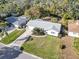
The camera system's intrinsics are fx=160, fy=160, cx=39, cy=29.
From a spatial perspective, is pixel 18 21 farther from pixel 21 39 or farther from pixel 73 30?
pixel 73 30

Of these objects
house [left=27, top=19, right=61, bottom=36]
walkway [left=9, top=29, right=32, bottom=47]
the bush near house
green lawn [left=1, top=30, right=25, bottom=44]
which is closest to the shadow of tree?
walkway [left=9, top=29, right=32, bottom=47]

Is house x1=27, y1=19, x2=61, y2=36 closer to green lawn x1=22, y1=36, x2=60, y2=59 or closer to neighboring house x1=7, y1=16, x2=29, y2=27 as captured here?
green lawn x1=22, y1=36, x2=60, y2=59

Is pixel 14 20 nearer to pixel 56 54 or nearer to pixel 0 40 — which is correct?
pixel 0 40

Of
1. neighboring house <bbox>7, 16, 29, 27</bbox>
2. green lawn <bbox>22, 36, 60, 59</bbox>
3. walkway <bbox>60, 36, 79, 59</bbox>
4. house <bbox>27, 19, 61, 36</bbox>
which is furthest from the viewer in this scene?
neighboring house <bbox>7, 16, 29, 27</bbox>

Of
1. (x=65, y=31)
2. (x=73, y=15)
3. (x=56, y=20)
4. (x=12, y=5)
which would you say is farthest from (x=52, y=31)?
(x=12, y=5)

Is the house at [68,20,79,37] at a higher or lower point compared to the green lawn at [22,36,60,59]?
higher

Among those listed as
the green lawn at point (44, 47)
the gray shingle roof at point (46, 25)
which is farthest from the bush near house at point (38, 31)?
the green lawn at point (44, 47)
